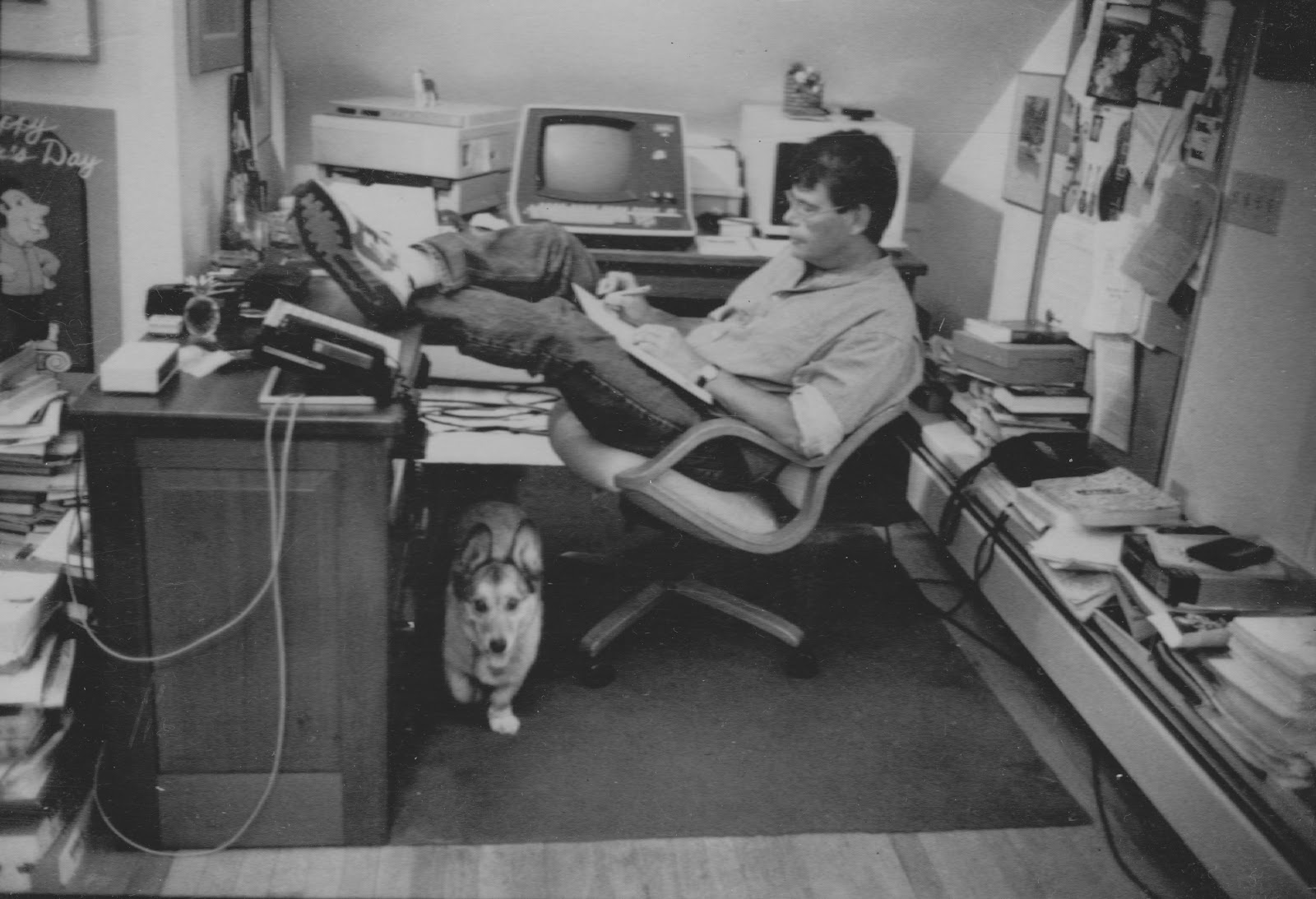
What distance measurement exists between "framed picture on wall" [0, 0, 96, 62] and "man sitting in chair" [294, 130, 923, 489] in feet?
1.80

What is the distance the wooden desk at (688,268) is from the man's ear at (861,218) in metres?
0.69

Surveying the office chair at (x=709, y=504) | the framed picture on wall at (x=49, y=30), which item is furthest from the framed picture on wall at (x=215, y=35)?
the office chair at (x=709, y=504)

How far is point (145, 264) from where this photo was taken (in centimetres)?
216

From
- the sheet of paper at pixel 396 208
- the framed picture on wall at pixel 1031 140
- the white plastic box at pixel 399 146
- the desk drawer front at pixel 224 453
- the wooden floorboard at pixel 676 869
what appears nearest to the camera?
the desk drawer front at pixel 224 453

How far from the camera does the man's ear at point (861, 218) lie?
7.68 feet

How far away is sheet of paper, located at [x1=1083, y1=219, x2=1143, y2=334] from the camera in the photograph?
256cm

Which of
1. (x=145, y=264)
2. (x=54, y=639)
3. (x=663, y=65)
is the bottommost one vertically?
(x=54, y=639)

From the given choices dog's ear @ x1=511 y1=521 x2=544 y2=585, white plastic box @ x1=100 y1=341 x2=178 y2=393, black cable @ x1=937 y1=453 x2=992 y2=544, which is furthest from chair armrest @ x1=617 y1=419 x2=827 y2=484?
white plastic box @ x1=100 y1=341 x2=178 y2=393

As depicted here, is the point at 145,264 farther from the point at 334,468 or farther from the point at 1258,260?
the point at 1258,260

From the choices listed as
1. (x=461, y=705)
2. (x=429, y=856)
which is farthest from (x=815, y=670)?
(x=429, y=856)

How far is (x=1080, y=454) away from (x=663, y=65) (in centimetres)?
156

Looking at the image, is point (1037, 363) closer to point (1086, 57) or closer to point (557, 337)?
point (1086, 57)

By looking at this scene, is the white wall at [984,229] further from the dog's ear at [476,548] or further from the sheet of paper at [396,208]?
the dog's ear at [476,548]

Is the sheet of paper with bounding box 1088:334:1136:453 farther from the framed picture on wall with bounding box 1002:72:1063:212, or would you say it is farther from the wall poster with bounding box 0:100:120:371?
the wall poster with bounding box 0:100:120:371
